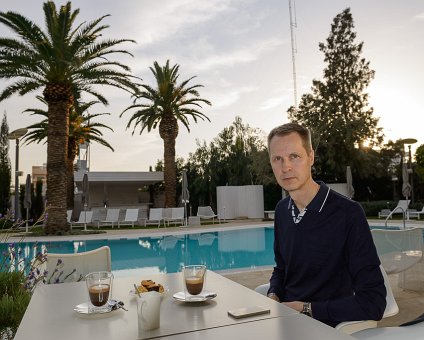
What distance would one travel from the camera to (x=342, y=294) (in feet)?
6.48

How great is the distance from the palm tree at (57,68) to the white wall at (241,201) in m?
9.45

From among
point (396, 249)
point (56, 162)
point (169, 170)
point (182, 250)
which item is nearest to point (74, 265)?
point (396, 249)

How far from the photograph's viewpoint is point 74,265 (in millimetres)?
2967

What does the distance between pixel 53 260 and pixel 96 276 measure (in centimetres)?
141

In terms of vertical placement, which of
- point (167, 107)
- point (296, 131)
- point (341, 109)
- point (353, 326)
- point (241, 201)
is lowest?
point (353, 326)

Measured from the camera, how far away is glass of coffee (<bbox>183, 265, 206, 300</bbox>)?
1.81 metres

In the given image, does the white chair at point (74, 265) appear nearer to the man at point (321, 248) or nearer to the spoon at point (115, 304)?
the spoon at point (115, 304)

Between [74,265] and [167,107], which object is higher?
[167,107]

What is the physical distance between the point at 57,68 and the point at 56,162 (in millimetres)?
3259

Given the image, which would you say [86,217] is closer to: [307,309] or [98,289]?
[98,289]

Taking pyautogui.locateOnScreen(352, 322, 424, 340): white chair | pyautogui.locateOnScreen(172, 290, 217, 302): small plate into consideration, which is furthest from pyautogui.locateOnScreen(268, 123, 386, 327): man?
pyautogui.locateOnScreen(172, 290, 217, 302): small plate

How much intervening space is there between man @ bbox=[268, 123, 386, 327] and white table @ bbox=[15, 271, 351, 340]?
0.30 meters

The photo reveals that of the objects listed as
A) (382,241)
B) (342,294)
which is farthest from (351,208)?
(382,241)

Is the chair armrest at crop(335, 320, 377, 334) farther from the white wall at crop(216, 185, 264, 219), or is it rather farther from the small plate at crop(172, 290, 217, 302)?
the white wall at crop(216, 185, 264, 219)
